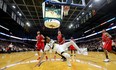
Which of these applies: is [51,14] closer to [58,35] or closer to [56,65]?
[58,35]

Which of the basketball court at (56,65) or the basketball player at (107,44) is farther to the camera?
the basketball player at (107,44)

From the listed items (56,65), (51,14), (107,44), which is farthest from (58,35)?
(56,65)

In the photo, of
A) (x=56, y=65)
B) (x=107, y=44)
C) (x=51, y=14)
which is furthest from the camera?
(x=51, y=14)

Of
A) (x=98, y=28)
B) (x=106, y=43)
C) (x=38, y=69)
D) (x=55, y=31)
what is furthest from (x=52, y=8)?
(x=55, y=31)

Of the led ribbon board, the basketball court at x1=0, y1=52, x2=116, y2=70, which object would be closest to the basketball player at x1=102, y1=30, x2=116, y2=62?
the basketball court at x1=0, y1=52, x2=116, y2=70

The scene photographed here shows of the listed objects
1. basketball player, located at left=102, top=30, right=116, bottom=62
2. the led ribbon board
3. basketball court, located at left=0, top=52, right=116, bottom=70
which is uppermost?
the led ribbon board

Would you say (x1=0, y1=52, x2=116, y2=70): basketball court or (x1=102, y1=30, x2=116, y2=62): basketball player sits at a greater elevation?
(x1=102, y1=30, x2=116, y2=62): basketball player

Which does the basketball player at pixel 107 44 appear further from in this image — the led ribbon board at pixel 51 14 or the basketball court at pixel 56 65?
the led ribbon board at pixel 51 14

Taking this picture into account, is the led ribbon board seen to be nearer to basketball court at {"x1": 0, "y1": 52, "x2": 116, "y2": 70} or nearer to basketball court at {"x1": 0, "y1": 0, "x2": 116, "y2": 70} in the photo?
basketball court at {"x1": 0, "y1": 0, "x2": 116, "y2": 70}

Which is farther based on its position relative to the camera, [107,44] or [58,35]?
[58,35]

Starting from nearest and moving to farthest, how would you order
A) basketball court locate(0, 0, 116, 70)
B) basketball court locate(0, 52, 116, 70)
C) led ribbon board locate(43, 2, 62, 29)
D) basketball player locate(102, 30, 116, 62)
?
basketball court locate(0, 52, 116, 70) → basketball court locate(0, 0, 116, 70) → basketball player locate(102, 30, 116, 62) → led ribbon board locate(43, 2, 62, 29)

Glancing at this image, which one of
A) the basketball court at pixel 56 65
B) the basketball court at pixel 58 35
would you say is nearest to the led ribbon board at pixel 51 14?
the basketball court at pixel 58 35

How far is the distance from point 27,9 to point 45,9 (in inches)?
300

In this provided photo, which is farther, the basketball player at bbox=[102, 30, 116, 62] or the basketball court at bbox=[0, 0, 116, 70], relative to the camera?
the basketball player at bbox=[102, 30, 116, 62]
